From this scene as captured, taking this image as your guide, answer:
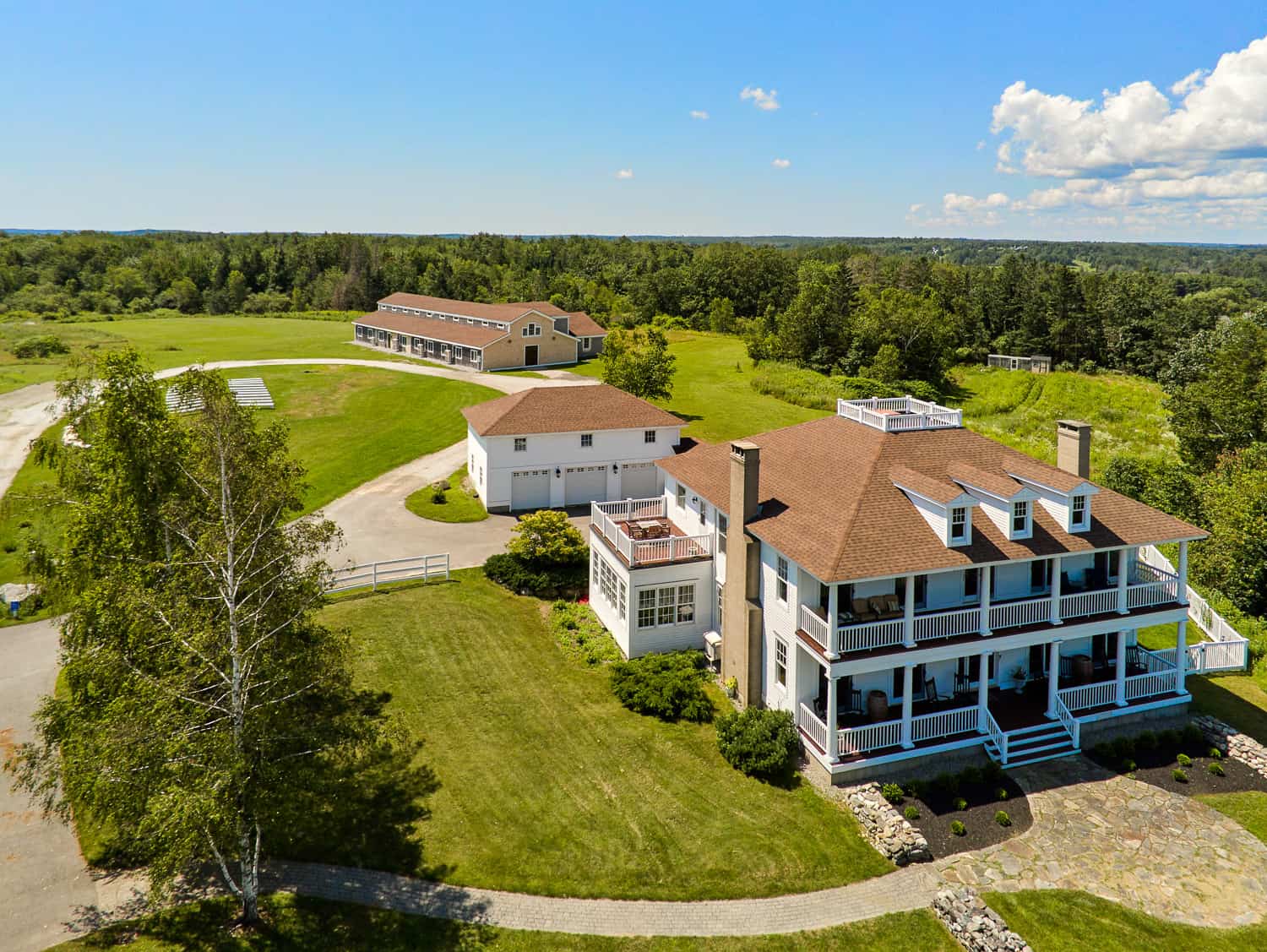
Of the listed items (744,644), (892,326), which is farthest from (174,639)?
(892,326)

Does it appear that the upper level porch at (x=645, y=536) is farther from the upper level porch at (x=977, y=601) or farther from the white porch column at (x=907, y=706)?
the white porch column at (x=907, y=706)

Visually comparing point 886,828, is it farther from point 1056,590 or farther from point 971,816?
point 1056,590

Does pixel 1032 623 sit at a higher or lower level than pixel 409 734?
higher

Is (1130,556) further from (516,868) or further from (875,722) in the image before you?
(516,868)

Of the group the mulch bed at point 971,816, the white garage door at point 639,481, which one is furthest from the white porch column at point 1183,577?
the white garage door at point 639,481

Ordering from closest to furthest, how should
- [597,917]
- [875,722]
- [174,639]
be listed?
[174,639] < [597,917] < [875,722]

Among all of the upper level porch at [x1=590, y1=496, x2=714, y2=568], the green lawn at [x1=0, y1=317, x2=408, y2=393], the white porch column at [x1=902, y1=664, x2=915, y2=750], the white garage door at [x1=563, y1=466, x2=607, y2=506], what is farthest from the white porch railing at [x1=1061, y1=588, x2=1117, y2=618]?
the green lawn at [x1=0, y1=317, x2=408, y2=393]
